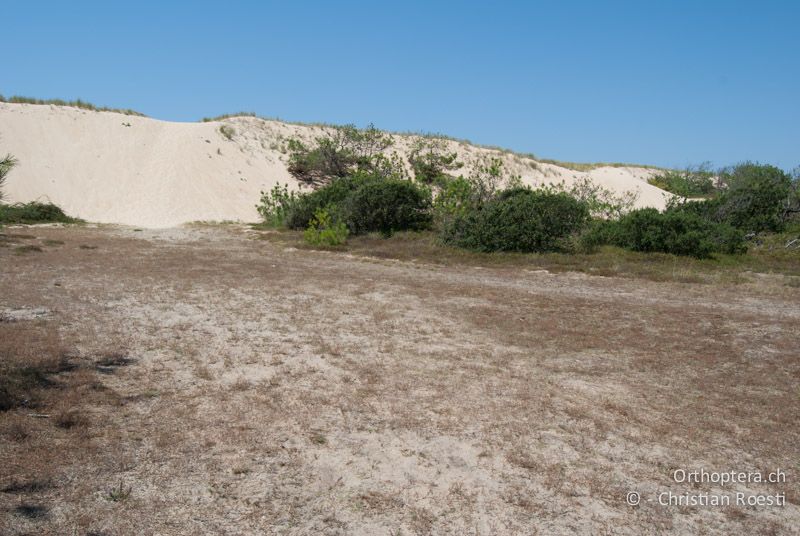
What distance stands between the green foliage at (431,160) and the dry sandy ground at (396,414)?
74.1ft

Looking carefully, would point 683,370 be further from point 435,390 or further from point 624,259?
point 624,259

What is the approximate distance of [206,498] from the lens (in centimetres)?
373

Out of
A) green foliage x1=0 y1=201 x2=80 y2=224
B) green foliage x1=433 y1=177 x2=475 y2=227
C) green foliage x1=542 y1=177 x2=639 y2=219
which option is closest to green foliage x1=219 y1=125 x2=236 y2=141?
green foliage x1=0 y1=201 x2=80 y2=224

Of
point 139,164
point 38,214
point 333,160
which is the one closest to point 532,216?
point 333,160

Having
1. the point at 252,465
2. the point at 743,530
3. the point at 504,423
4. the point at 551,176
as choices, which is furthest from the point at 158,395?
the point at 551,176

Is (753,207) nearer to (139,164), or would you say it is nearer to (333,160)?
(333,160)

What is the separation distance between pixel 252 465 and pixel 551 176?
112ft

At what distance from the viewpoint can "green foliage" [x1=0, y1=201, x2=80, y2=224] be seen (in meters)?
20.5

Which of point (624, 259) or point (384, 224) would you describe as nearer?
point (624, 259)

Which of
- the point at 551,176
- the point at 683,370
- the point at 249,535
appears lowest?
the point at 249,535

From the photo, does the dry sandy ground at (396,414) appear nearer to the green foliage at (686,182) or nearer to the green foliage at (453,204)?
the green foliage at (453,204)

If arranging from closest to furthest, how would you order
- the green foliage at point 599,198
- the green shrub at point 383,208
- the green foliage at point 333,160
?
1. the green shrub at point 383,208
2. the green foliage at point 599,198
3. the green foliage at point 333,160

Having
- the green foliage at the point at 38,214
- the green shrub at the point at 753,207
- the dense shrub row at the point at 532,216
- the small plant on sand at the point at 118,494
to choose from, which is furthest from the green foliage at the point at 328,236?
the small plant on sand at the point at 118,494

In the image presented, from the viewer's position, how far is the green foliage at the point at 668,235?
52.5 ft
